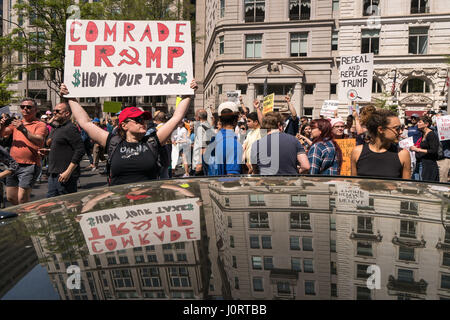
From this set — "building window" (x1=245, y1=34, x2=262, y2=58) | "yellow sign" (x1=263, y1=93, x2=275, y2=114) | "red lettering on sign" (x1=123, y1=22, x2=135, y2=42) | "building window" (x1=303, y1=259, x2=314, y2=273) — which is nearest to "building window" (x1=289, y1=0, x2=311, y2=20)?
"building window" (x1=245, y1=34, x2=262, y2=58)

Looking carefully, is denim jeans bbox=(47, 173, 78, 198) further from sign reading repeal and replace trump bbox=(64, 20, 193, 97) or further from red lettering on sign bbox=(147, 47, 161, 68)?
red lettering on sign bbox=(147, 47, 161, 68)

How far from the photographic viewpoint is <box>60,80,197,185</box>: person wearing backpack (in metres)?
3.63

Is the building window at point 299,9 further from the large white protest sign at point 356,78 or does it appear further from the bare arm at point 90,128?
the bare arm at point 90,128

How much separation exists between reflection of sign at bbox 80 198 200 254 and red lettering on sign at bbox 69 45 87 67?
129 inches

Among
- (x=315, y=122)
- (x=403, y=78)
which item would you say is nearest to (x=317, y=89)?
(x=403, y=78)

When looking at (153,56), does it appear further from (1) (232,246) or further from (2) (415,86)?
(2) (415,86)

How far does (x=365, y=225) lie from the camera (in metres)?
1.57

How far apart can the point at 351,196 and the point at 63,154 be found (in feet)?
14.5

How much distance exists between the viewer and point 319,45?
110ft

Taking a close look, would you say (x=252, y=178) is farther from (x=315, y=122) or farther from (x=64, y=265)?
(x=315, y=122)

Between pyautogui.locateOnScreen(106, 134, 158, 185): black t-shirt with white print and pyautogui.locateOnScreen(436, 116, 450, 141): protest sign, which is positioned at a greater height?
pyautogui.locateOnScreen(436, 116, 450, 141): protest sign

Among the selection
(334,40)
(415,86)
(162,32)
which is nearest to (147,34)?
(162,32)

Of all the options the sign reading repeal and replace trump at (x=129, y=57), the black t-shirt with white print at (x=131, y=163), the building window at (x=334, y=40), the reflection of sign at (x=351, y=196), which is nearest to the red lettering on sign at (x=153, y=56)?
the sign reading repeal and replace trump at (x=129, y=57)

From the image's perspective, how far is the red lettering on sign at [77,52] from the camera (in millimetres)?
4551
